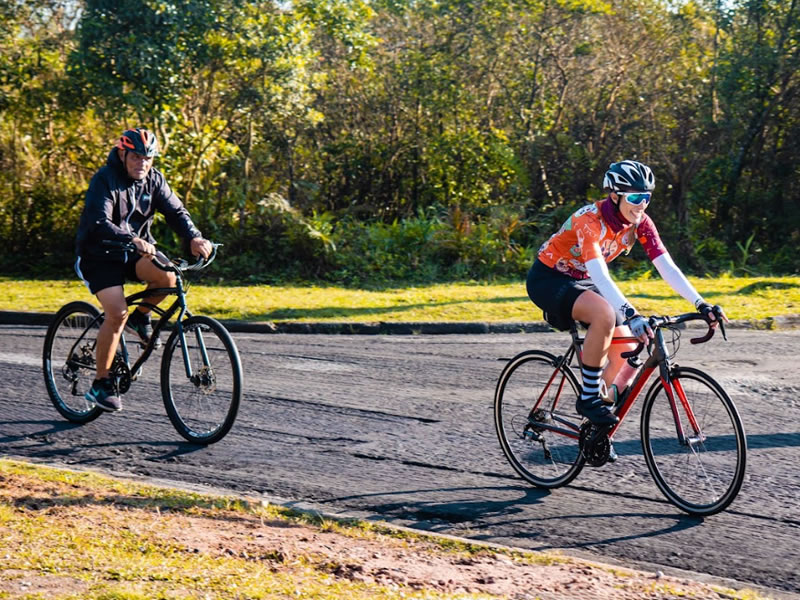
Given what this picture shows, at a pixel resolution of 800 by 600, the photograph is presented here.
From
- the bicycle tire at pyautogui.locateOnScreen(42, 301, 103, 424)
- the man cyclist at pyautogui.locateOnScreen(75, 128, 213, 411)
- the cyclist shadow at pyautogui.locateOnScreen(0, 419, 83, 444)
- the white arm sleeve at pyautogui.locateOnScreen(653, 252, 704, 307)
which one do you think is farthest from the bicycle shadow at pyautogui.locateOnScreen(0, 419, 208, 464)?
the white arm sleeve at pyautogui.locateOnScreen(653, 252, 704, 307)

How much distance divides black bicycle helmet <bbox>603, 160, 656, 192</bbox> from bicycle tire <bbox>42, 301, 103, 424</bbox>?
152 inches

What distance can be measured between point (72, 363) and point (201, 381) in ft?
4.43

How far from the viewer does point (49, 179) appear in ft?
59.4

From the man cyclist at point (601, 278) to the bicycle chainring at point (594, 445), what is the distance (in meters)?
0.13

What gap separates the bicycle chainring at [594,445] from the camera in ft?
19.1

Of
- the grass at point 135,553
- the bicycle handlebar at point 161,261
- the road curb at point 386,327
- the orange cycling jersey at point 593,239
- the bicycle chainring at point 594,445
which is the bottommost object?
the grass at point 135,553

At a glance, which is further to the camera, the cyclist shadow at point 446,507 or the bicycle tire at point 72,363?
the bicycle tire at point 72,363

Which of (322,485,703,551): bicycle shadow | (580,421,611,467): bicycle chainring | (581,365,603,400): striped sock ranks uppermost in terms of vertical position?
(581,365,603,400): striped sock

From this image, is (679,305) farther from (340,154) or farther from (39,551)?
(39,551)

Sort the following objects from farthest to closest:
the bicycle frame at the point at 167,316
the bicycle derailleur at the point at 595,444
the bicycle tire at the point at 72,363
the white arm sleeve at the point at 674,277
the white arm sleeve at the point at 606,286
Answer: the bicycle tire at the point at 72,363
the bicycle frame at the point at 167,316
the bicycle derailleur at the point at 595,444
the white arm sleeve at the point at 674,277
the white arm sleeve at the point at 606,286

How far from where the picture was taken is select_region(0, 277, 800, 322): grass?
1309 centimetres

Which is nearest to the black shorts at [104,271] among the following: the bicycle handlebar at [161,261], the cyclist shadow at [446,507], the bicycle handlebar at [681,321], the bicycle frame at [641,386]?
the bicycle handlebar at [161,261]

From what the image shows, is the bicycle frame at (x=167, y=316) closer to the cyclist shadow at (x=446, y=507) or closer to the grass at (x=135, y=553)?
the grass at (x=135, y=553)

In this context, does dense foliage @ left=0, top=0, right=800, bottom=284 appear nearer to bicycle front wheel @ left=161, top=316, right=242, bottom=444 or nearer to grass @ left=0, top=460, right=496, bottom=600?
bicycle front wheel @ left=161, top=316, right=242, bottom=444
